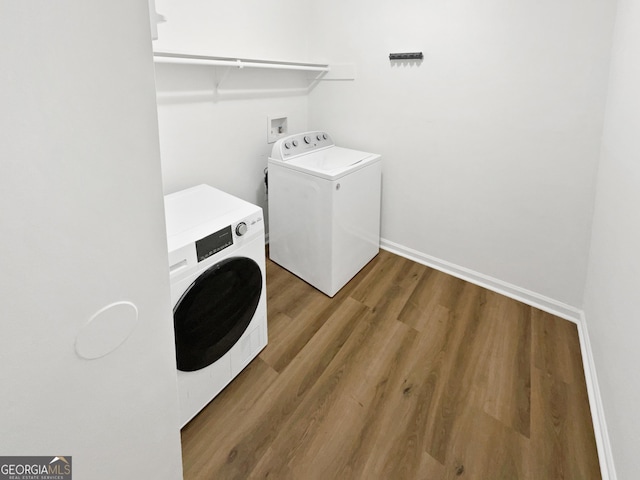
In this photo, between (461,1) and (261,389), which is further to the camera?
(461,1)

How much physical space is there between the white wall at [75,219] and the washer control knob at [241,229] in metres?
0.65

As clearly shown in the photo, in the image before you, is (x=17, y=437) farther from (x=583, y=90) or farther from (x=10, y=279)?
(x=583, y=90)

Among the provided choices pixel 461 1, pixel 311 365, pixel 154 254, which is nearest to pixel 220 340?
pixel 311 365

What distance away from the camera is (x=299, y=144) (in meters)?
2.35

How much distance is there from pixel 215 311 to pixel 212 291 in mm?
94

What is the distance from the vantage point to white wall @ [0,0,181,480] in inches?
18.8

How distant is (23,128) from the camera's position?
0.47 meters

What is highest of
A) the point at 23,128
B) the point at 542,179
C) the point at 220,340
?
the point at 23,128

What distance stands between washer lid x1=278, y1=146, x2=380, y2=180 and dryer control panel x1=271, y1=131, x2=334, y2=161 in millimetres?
41

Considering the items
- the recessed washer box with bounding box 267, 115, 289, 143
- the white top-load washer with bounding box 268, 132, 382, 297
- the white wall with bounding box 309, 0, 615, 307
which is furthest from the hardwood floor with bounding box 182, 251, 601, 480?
the recessed washer box with bounding box 267, 115, 289, 143

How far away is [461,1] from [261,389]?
7.62ft

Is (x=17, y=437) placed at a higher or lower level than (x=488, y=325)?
higher

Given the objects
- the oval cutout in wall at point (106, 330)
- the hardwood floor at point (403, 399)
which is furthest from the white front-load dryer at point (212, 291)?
the oval cutout in wall at point (106, 330)

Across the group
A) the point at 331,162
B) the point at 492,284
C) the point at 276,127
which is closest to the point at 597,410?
the point at 492,284
